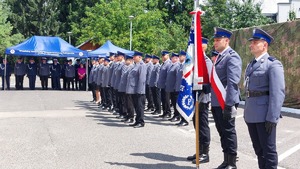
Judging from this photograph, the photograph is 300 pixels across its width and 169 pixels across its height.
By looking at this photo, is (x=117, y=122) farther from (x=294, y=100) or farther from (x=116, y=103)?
(x=294, y=100)

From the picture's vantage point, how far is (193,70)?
23.1ft

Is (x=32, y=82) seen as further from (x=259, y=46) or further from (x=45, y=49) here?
(x=259, y=46)

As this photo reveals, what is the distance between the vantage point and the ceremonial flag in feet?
22.6

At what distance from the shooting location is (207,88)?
7.05m

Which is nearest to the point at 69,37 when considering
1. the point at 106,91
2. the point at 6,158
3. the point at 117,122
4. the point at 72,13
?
the point at 72,13

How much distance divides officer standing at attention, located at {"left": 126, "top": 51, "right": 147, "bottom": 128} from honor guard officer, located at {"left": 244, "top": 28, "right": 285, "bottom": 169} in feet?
19.5

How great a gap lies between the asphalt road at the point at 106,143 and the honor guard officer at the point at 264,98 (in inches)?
59.6

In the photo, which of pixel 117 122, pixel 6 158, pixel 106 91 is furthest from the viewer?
pixel 106 91

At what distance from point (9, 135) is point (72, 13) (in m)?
53.0

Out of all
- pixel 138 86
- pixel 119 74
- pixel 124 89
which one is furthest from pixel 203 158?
pixel 119 74

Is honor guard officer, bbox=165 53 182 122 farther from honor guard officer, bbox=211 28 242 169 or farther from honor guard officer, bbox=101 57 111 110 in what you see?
honor guard officer, bbox=211 28 242 169

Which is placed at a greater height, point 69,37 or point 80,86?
point 69,37

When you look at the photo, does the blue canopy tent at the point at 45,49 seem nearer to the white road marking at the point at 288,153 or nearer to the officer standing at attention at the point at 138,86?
the officer standing at attention at the point at 138,86

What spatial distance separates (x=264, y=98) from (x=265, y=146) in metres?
0.58
